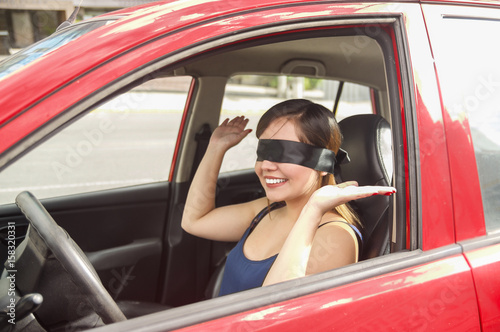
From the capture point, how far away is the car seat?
2145mm

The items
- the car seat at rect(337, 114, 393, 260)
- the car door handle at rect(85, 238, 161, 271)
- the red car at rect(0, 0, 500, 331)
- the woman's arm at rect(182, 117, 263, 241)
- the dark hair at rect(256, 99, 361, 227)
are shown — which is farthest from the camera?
the car door handle at rect(85, 238, 161, 271)

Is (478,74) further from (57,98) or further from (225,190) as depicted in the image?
(225,190)

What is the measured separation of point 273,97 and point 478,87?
415 inches

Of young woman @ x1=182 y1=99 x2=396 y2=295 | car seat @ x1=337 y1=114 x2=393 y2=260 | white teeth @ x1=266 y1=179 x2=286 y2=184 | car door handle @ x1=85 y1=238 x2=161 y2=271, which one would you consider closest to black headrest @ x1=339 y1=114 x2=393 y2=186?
car seat @ x1=337 y1=114 x2=393 y2=260

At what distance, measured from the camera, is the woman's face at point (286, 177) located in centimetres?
181

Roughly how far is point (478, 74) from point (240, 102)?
14.6 meters

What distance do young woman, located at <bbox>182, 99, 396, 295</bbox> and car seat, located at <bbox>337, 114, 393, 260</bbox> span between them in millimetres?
220

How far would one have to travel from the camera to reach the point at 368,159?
7.62 feet

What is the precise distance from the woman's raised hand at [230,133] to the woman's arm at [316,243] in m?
0.75

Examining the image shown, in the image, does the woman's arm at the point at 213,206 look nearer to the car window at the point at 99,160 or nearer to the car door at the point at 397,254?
the car door at the point at 397,254

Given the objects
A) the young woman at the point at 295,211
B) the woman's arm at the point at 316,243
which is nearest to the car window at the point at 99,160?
the young woman at the point at 295,211

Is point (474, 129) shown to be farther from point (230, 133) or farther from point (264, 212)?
point (230, 133)

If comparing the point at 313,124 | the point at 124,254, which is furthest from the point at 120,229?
the point at 313,124

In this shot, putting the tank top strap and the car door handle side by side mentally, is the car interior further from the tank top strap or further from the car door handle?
the tank top strap
